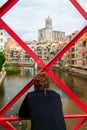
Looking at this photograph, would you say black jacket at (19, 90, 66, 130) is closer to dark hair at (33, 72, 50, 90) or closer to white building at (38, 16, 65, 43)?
dark hair at (33, 72, 50, 90)

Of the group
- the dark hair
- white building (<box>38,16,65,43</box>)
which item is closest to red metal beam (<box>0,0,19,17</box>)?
the dark hair

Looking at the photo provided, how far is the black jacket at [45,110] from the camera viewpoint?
1752mm

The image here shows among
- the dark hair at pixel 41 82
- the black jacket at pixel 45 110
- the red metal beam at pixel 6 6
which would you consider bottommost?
the black jacket at pixel 45 110

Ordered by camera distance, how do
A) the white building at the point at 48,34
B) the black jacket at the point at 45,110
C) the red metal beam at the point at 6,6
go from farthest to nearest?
the white building at the point at 48,34 < the red metal beam at the point at 6,6 < the black jacket at the point at 45,110

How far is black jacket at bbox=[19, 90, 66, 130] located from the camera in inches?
69.0

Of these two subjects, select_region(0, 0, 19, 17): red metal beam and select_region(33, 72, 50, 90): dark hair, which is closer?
select_region(33, 72, 50, 90): dark hair

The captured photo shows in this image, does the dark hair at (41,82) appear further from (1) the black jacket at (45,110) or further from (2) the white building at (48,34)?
(2) the white building at (48,34)

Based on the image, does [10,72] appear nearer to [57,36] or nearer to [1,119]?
[1,119]

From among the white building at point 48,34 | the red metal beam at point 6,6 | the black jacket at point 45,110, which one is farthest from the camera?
the white building at point 48,34

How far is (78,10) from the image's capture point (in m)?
2.19

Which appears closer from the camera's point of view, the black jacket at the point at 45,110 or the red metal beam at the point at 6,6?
the black jacket at the point at 45,110

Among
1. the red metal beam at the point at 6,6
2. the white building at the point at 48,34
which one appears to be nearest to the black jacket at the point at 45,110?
the red metal beam at the point at 6,6

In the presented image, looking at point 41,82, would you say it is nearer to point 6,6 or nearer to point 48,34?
point 6,6

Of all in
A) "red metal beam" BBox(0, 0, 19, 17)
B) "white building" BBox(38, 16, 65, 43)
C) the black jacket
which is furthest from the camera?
"white building" BBox(38, 16, 65, 43)
